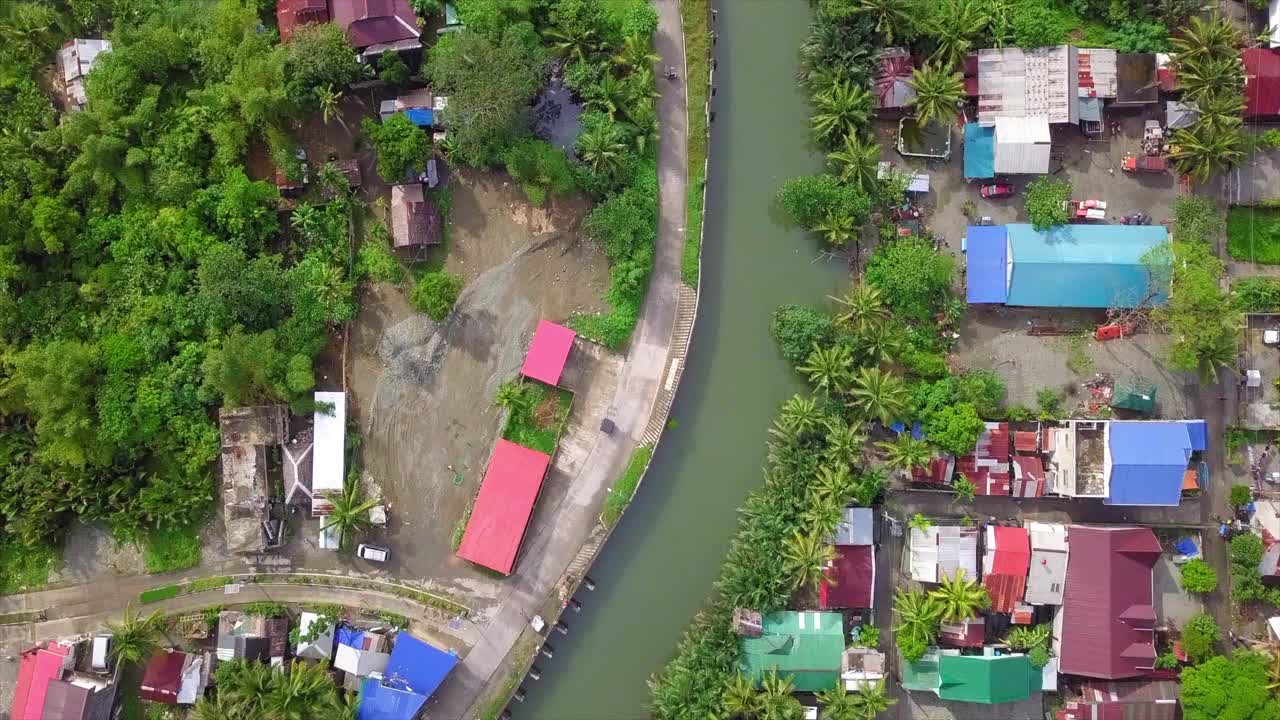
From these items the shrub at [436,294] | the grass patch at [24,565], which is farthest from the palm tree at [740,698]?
the grass patch at [24,565]

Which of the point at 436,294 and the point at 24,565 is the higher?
the point at 436,294

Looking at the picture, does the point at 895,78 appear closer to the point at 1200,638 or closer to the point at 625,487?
the point at 625,487

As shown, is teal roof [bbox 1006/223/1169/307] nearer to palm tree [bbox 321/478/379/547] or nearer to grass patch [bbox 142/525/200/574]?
palm tree [bbox 321/478/379/547]

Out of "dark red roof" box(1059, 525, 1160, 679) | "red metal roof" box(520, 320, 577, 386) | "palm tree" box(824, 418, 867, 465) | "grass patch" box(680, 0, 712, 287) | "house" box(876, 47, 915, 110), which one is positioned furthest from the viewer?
"grass patch" box(680, 0, 712, 287)

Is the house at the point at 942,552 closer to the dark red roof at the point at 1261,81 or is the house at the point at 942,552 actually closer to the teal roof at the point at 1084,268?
the teal roof at the point at 1084,268

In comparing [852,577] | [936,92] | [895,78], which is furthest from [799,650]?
[895,78]

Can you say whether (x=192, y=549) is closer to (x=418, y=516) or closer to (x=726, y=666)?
(x=418, y=516)

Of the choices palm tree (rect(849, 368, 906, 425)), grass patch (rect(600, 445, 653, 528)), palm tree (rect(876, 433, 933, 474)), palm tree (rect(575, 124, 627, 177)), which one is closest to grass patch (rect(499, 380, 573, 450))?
grass patch (rect(600, 445, 653, 528))
